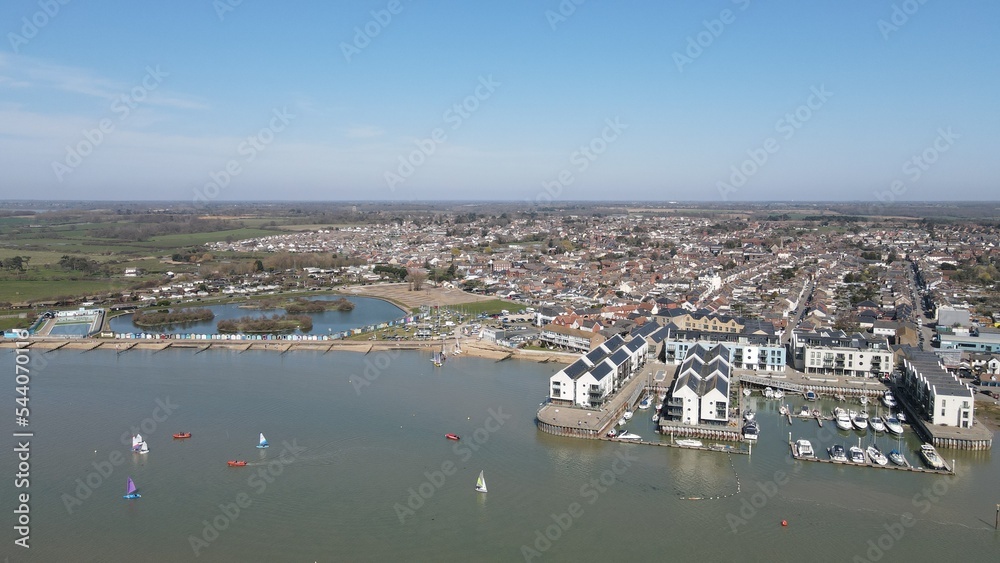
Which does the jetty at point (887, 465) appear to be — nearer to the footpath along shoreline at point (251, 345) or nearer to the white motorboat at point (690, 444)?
the white motorboat at point (690, 444)

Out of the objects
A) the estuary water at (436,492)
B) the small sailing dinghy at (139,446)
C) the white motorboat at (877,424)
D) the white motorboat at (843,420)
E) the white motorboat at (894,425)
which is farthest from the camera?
the white motorboat at (843,420)

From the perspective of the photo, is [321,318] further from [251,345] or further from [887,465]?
[887,465]

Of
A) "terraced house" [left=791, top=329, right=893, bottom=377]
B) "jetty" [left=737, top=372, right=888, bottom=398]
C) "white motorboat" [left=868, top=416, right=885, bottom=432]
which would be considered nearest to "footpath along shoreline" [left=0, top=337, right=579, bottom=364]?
"jetty" [left=737, top=372, right=888, bottom=398]

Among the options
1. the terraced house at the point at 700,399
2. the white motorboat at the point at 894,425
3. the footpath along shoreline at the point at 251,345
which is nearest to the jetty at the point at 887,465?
the white motorboat at the point at 894,425

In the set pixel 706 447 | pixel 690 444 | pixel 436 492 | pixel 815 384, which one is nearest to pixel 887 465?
pixel 706 447

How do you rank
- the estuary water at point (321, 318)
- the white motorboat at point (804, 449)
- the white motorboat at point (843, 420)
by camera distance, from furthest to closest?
the estuary water at point (321, 318)
the white motorboat at point (843, 420)
the white motorboat at point (804, 449)

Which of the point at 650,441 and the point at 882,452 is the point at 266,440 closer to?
the point at 650,441

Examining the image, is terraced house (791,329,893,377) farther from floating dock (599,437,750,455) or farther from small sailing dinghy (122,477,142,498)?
small sailing dinghy (122,477,142,498)
